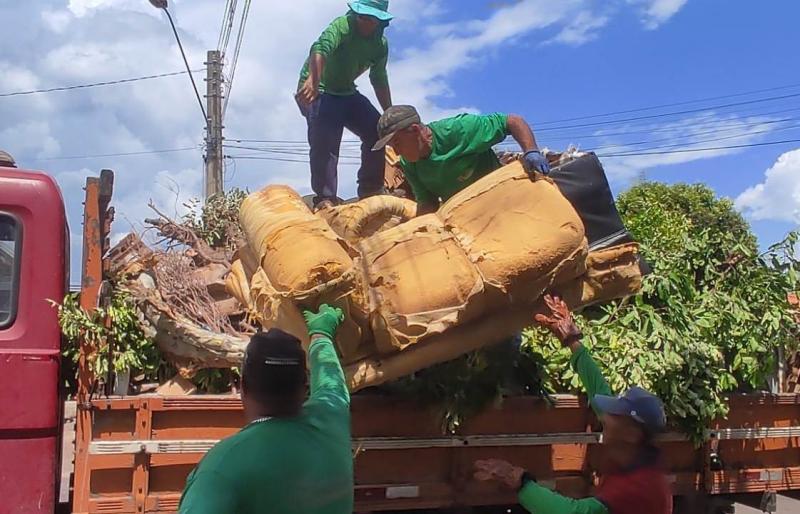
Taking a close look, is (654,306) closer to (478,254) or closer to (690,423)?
(690,423)

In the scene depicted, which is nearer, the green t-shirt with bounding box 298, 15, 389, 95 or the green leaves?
the green leaves

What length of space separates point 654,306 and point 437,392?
1.51 meters

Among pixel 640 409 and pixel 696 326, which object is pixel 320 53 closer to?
pixel 696 326

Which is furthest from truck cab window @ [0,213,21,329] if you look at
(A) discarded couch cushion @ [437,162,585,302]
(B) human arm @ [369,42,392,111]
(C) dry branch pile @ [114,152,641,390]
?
(B) human arm @ [369,42,392,111]

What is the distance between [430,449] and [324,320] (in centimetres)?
121

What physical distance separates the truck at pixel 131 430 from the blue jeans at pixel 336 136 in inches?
71.3

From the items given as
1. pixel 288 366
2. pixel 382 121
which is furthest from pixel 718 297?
pixel 288 366

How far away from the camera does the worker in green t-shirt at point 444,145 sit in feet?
13.3

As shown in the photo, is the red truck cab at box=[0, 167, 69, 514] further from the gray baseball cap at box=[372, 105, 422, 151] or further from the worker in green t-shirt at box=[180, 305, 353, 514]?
the worker in green t-shirt at box=[180, 305, 353, 514]

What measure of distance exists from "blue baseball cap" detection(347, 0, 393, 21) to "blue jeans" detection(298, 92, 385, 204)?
633mm

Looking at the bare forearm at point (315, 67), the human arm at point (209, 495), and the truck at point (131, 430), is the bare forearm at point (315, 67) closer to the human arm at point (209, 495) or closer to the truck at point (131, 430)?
the truck at point (131, 430)

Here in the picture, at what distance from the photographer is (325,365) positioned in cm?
249

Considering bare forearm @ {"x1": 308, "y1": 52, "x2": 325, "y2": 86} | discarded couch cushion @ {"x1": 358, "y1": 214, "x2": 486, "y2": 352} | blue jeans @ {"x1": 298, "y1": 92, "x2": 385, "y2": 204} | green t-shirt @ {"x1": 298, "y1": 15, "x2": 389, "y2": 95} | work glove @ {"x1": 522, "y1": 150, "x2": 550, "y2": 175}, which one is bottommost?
discarded couch cushion @ {"x1": 358, "y1": 214, "x2": 486, "y2": 352}

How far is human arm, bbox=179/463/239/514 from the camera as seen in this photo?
1.75 meters
